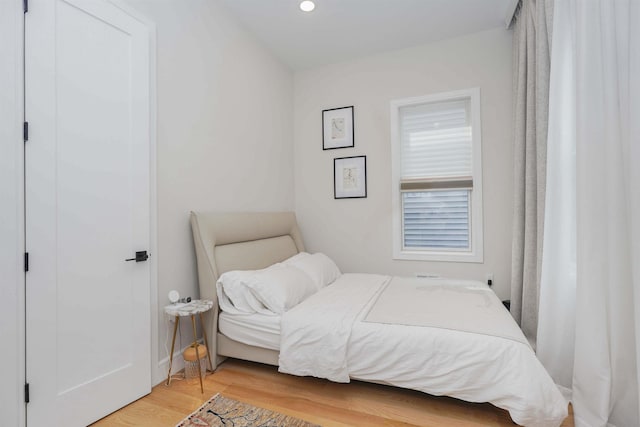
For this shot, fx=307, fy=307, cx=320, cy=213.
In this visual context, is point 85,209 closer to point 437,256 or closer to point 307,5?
point 307,5

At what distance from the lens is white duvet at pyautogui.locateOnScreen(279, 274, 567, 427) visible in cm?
147

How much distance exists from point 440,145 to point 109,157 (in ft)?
9.85

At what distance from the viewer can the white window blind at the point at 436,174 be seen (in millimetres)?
3250

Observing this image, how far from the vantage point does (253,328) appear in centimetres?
212

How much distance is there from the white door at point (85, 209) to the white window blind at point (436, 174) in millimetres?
2585

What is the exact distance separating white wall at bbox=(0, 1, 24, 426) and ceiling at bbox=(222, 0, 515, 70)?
5.75 feet

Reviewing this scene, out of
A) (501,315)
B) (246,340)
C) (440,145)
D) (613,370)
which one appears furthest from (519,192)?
(246,340)

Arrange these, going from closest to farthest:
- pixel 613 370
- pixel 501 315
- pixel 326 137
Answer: pixel 613 370
pixel 501 315
pixel 326 137

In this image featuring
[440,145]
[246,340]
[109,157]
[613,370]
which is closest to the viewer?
[613,370]

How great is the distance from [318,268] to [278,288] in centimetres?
73

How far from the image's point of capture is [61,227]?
5.19 ft

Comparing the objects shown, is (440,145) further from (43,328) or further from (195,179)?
(43,328)

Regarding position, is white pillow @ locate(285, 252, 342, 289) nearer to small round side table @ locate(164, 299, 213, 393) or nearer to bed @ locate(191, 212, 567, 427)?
bed @ locate(191, 212, 567, 427)

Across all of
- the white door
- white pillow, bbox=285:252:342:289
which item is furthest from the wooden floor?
white pillow, bbox=285:252:342:289
